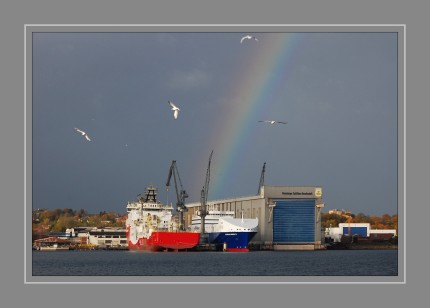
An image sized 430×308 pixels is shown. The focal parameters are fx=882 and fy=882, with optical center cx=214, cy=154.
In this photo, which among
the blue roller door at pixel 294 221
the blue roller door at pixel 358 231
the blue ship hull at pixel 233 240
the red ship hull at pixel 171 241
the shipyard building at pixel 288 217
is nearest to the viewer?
the red ship hull at pixel 171 241

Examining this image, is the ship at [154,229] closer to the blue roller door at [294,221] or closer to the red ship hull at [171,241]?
the red ship hull at [171,241]

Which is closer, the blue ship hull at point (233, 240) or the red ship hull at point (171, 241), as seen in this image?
the red ship hull at point (171, 241)

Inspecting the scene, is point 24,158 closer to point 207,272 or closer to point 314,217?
point 207,272

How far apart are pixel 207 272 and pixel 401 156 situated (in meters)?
23.0

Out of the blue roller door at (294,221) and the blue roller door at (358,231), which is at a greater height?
the blue roller door at (294,221)

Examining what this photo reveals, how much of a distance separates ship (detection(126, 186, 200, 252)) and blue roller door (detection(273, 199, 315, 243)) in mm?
20519

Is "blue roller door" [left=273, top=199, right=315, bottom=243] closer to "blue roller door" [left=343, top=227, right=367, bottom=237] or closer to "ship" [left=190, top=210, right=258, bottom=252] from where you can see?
"ship" [left=190, top=210, right=258, bottom=252]

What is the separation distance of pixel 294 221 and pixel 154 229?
30986 millimetres

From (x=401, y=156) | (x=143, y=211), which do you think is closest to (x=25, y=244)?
(x=401, y=156)

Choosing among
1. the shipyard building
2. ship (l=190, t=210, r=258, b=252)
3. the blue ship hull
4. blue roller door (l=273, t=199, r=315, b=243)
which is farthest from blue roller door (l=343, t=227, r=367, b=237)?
the blue ship hull

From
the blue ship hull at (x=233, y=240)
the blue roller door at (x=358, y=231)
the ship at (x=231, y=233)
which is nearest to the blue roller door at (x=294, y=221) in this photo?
the ship at (x=231, y=233)

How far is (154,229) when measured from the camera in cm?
9181

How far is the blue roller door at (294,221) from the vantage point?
11631 cm

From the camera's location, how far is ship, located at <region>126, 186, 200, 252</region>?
88062 millimetres
